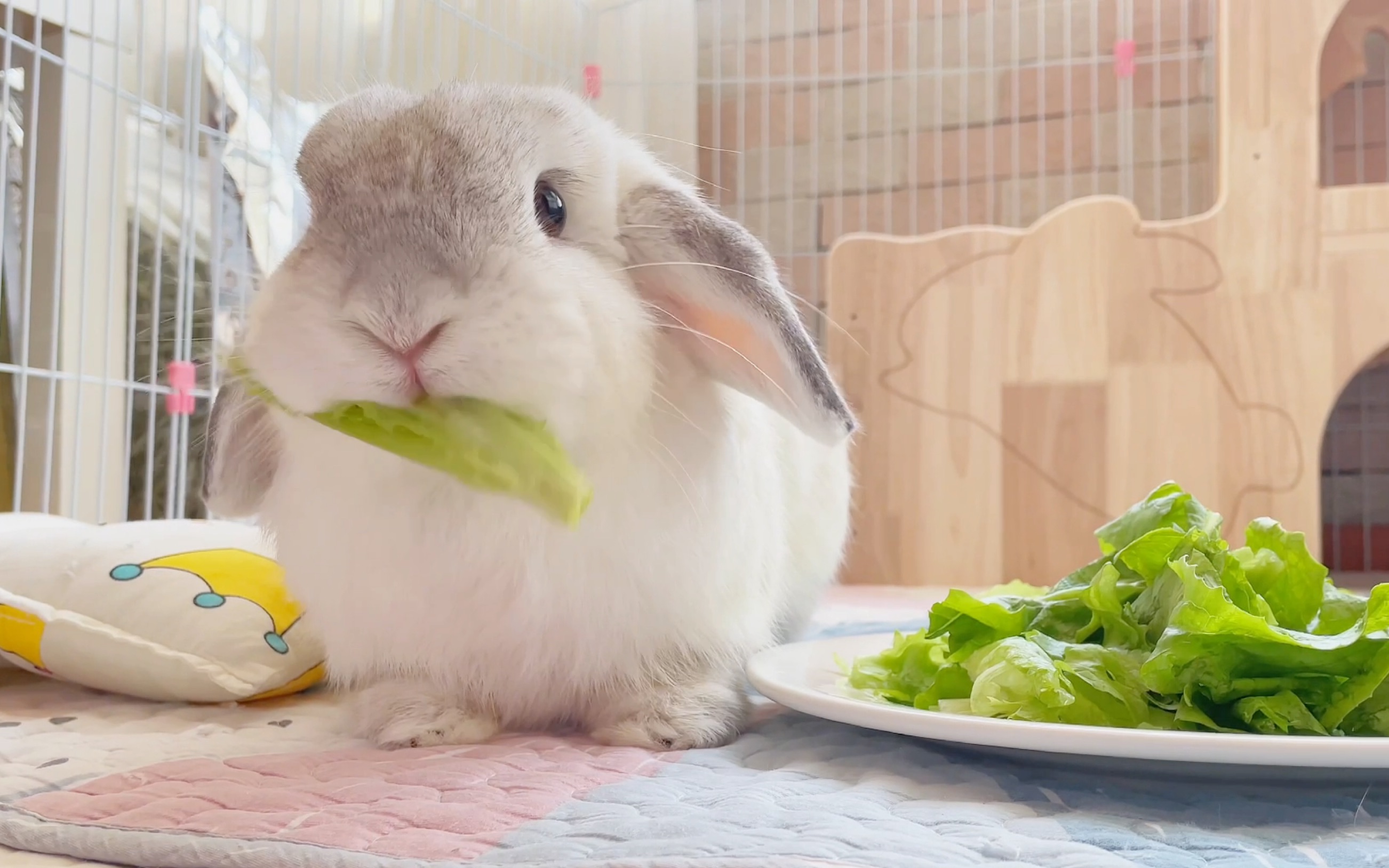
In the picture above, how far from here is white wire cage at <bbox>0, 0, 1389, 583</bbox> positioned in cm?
173

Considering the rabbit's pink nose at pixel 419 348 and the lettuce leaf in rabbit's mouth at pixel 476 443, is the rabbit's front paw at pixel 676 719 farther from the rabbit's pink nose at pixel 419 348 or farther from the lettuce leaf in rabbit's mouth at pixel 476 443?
the rabbit's pink nose at pixel 419 348

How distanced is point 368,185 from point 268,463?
352 mm

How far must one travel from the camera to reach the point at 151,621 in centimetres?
104

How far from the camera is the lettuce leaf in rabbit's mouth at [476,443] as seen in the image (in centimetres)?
70

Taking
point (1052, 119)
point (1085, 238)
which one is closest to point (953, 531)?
point (1085, 238)

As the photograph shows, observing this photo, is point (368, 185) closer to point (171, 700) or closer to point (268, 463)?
→ point (268, 463)

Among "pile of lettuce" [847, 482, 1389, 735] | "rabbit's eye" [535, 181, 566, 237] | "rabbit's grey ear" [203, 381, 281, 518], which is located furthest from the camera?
"rabbit's grey ear" [203, 381, 281, 518]

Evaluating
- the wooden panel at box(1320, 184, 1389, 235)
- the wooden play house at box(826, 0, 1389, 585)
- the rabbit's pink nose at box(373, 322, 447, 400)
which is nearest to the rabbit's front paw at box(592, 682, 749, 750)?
the rabbit's pink nose at box(373, 322, 447, 400)

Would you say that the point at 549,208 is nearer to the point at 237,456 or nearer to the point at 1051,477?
the point at 237,456

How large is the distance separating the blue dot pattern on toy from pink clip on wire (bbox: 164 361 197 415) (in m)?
0.70

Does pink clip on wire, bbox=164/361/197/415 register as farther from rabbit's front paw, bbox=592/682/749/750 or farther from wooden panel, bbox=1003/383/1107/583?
wooden panel, bbox=1003/383/1107/583

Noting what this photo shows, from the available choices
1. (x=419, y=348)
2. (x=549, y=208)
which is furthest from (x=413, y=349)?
(x=549, y=208)

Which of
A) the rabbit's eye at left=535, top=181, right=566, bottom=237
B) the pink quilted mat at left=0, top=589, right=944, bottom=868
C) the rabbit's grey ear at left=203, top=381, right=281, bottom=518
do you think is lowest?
the pink quilted mat at left=0, top=589, right=944, bottom=868

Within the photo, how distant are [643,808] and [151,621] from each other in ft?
2.03
